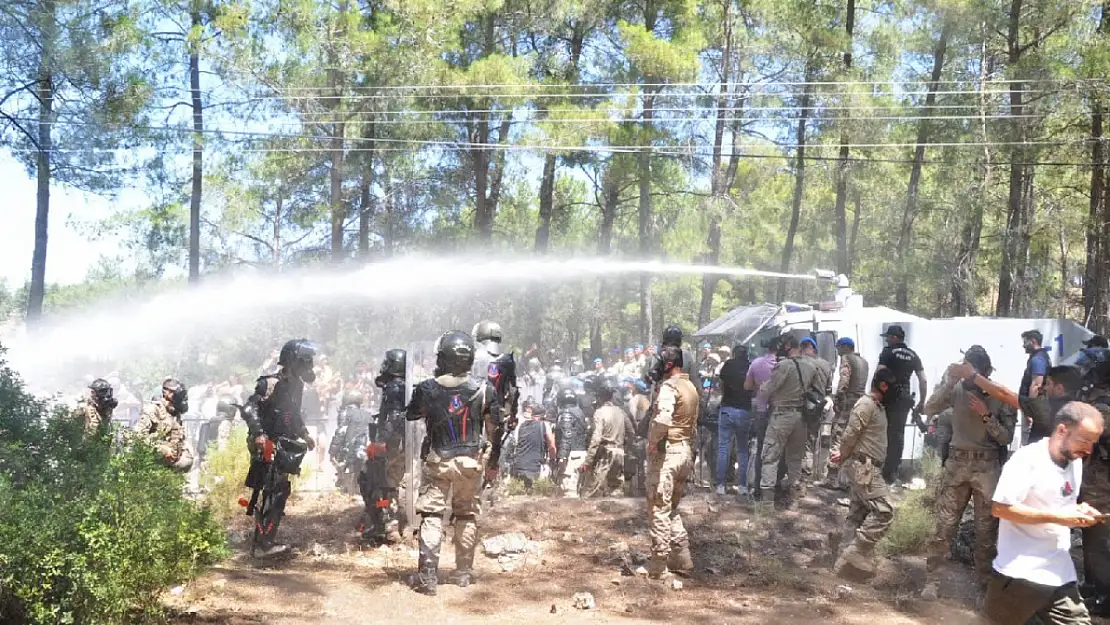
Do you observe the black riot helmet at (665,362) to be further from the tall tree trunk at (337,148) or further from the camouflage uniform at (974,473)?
the tall tree trunk at (337,148)

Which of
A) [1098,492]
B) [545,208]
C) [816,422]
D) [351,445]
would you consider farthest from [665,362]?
[545,208]

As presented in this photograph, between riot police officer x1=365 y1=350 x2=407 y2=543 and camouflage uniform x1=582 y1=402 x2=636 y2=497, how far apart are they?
305 centimetres

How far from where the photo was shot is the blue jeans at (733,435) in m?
11.6

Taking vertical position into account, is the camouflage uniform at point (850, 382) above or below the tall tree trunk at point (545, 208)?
below

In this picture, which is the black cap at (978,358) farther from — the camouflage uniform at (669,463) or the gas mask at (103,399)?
the gas mask at (103,399)

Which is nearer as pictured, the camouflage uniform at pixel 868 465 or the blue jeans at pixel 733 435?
the camouflage uniform at pixel 868 465

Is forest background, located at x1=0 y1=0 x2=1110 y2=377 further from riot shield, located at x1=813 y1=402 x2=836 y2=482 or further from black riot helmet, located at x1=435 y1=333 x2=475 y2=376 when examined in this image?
black riot helmet, located at x1=435 y1=333 x2=475 y2=376

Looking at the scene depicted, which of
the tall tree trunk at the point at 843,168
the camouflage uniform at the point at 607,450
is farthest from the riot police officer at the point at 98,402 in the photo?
the tall tree trunk at the point at 843,168

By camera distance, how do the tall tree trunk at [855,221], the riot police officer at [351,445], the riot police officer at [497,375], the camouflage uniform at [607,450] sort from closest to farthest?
the riot police officer at [497,375]
the riot police officer at [351,445]
the camouflage uniform at [607,450]
the tall tree trunk at [855,221]

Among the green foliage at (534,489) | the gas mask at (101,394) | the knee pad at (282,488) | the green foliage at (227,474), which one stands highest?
the gas mask at (101,394)

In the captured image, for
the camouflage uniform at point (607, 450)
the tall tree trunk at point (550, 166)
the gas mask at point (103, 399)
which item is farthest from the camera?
the tall tree trunk at point (550, 166)

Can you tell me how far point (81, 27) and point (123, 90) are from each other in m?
2.33

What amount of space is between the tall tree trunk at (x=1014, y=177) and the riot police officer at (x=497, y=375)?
15.3m

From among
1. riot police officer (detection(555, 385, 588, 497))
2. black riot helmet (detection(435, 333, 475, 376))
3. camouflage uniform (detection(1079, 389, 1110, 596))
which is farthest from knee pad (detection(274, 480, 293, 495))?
camouflage uniform (detection(1079, 389, 1110, 596))
